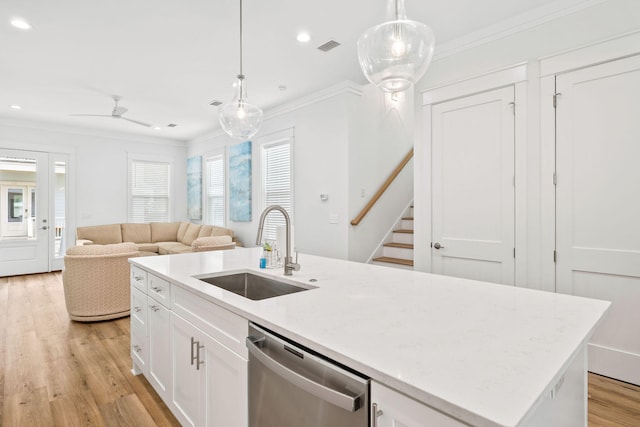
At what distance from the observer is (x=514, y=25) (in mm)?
2877

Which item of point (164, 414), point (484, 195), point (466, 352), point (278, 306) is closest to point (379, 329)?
point (466, 352)

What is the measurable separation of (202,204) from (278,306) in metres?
6.50

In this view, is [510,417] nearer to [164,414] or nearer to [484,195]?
[164,414]

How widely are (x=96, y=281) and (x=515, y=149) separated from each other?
430 cm

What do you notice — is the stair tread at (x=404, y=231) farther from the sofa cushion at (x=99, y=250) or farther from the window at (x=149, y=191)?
the window at (x=149, y=191)

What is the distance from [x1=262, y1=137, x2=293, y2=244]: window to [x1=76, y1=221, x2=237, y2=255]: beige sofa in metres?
0.90

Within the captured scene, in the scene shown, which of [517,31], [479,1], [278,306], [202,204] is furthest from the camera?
[202,204]

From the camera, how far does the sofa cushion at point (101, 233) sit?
6230 millimetres

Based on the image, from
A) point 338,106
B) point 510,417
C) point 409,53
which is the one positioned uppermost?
point 338,106

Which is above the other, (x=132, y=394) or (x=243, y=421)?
(x=243, y=421)

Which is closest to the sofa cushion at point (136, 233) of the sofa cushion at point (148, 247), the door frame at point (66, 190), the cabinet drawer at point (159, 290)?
the sofa cushion at point (148, 247)

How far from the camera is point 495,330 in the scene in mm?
1069

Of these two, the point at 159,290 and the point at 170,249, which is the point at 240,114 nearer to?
the point at 159,290

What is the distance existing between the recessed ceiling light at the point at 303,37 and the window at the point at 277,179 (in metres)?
1.93
